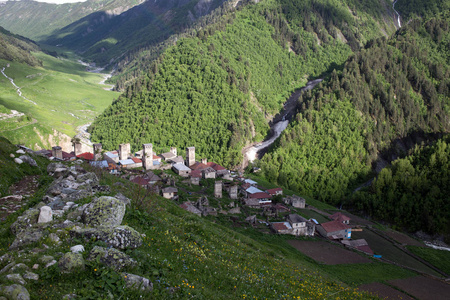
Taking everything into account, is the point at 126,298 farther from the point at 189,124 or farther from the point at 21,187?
the point at 189,124

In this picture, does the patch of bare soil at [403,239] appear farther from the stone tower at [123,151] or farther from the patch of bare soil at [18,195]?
the patch of bare soil at [18,195]

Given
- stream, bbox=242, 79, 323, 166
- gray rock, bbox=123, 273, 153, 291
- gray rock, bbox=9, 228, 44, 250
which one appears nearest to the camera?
gray rock, bbox=123, 273, 153, 291


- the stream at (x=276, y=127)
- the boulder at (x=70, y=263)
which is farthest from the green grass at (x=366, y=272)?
the stream at (x=276, y=127)

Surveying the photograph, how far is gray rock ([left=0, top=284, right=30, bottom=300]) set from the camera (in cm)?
666

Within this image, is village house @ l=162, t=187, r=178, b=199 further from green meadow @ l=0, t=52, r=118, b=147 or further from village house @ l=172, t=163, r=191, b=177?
green meadow @ l=0, t=52, r=118, b=147

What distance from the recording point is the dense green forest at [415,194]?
7106cm

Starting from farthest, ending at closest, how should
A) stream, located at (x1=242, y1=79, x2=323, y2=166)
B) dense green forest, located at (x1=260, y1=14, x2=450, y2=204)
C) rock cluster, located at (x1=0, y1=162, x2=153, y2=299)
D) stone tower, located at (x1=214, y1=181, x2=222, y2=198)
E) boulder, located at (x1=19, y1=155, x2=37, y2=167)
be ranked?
1. stream, located at (x1=242, y1=79, x2=323, y2=166)
2. dense green forest, located at (x1=260, y1=14, x2=450, y2=204)
3. stone tower, located at (x1=214, y1=181, x2=222, y2=198)
4. boulder, located at (x1=19, y1=155, x2=37, y2=167)
5. rock cluster, located at (x1=0, y1=162, x2=153, y2=299)

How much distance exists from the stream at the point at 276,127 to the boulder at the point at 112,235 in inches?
3458

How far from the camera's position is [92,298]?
7.36m

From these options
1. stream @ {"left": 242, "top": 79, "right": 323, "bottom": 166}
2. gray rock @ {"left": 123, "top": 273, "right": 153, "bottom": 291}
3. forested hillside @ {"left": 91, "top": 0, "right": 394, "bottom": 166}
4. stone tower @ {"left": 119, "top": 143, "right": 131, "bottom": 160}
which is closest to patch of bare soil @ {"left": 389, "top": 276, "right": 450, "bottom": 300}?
gray rock @ {"left": 123, "top": 273, "right": 153, "bottom": 291}

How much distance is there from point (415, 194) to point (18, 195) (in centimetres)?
Result: 8750

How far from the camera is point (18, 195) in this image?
16062 millimetres

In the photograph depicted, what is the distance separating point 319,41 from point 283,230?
582 ft

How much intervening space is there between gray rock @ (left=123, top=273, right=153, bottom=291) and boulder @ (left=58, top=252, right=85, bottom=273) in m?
1.29
